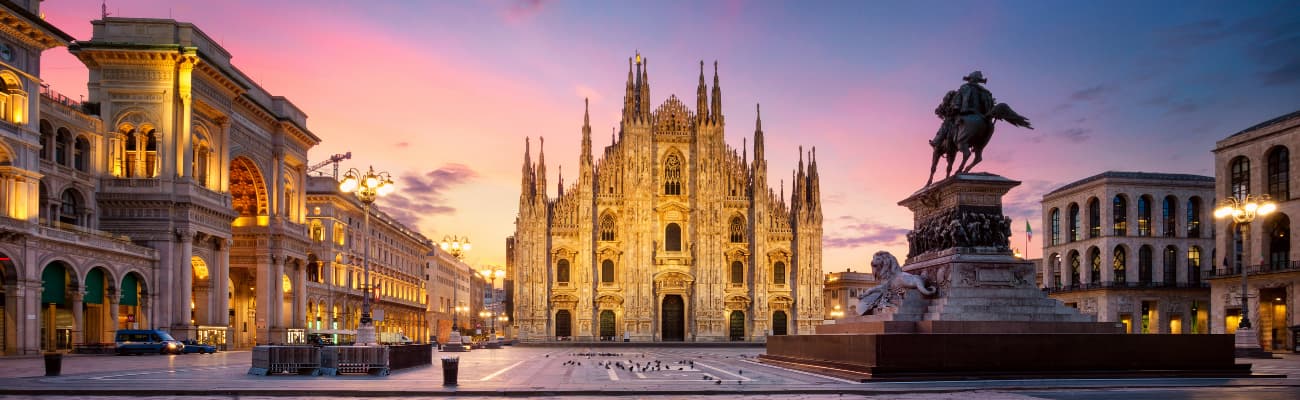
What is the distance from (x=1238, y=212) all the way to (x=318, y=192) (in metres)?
60.8

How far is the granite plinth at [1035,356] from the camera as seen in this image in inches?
837

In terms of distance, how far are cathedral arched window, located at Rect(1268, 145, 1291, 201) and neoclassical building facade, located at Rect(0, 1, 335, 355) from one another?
179ft

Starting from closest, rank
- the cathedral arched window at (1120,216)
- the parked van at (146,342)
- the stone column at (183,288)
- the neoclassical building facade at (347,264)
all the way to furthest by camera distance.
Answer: the parked van at (146,342) < the stone column at (183,288) < the cathedral arched window at (1120,216) < the neoclassical building facade at (347,264)

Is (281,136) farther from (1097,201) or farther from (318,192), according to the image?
(1097,201)

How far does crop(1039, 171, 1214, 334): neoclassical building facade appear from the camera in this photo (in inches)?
2872

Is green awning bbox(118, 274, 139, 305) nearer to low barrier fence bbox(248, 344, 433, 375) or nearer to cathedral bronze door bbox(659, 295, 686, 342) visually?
low barrier fence bbox(248, 344, 433, 375)

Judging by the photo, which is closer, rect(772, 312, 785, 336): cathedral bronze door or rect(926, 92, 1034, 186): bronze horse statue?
rect(926, 92, 1034, 186): bronze horse statue

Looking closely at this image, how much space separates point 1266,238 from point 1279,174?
354 centimetres

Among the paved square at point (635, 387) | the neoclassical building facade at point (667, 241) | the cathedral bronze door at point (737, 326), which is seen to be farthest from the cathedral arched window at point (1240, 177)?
the paved square at point (635, 387)

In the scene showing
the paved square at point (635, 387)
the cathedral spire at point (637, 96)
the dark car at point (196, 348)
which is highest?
the cathedral spire at point (637, 96)

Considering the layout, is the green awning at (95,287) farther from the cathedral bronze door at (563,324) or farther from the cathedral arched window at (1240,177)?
the cathedral arched window at (1240,177)

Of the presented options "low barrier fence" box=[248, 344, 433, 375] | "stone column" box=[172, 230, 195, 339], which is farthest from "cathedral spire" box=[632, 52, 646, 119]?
"low barrier fence" box=[248, 344, 433, 375]

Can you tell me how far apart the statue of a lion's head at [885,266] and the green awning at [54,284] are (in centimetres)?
3275

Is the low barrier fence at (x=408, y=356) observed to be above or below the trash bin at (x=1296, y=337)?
above
